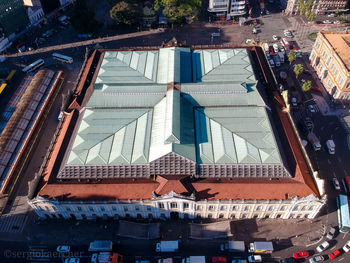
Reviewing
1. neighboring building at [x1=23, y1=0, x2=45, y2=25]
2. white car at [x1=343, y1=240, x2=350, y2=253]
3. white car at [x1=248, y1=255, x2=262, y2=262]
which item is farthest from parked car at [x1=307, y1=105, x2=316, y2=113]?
neighboring building at [x1=23, y1=0, x2=45, y2=25]

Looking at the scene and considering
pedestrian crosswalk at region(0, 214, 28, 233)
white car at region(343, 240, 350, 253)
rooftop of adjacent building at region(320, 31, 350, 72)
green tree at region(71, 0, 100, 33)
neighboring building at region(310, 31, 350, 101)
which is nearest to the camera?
white car at region(343, 240, 350, 253)

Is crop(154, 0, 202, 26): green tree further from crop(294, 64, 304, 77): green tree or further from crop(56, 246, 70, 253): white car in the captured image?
crop(56, 246, 70, 253): white car

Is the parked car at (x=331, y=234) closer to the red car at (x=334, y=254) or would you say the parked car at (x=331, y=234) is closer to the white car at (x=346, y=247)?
the white car at (x=346, y=247)

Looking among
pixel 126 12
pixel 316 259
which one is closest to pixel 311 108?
pixel 316 259

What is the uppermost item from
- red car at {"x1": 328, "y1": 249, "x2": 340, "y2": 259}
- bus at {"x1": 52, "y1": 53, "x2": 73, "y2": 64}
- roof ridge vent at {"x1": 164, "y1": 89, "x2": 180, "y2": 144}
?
roof ridge vent at {"x1": 164, "y1": 89, "x2": 180, "y2": 144}

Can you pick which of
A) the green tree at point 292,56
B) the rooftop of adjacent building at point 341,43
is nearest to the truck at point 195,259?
the rooftop of adjacent building at point 341,43
